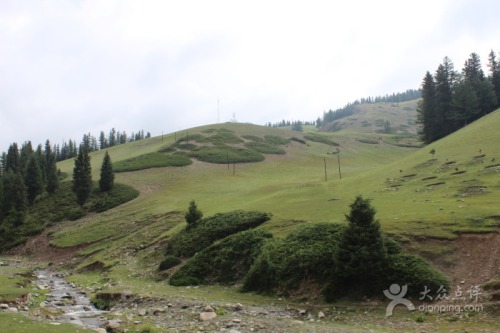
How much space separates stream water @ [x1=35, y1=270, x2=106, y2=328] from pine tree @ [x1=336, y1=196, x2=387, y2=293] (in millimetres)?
15321

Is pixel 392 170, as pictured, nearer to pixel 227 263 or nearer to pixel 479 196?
pixel 479 196

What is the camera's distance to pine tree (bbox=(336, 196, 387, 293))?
24.2 meters

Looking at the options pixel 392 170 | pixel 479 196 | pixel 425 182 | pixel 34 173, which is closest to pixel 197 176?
pixel 34 173

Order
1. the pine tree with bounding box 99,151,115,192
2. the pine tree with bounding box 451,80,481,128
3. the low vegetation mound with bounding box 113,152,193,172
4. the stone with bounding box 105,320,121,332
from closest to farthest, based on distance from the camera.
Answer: the stone with bounding box 105,320,121,332
the pine tree with bounding box 99,151,115,192
the pine tree with bounding box 451,80,481,128
the low vegetation mound with bounding box 113,152,193,172

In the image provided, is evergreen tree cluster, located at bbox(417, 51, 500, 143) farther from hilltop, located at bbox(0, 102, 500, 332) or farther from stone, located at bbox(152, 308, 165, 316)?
stone, located at bbox(152, 308, 165, 316)

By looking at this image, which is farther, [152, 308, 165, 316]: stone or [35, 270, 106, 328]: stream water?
[152, 308, 165, 316]: stone

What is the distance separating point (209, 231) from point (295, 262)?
16332 mm

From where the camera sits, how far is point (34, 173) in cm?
9262

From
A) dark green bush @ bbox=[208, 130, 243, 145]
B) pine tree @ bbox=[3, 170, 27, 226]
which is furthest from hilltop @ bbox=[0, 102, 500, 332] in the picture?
dark green bush @ bbox=[208, 130, 243, 145]

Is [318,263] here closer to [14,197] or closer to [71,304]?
Result: [71,304]

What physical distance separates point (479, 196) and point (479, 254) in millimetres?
14549

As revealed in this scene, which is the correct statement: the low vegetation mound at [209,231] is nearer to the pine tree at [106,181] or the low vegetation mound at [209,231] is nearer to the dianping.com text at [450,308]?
the dianping.com text at [450,308]

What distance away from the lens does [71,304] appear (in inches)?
1071

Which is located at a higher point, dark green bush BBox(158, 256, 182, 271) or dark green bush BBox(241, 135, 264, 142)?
dark green bush BBox(241, 135, 264, 142)
